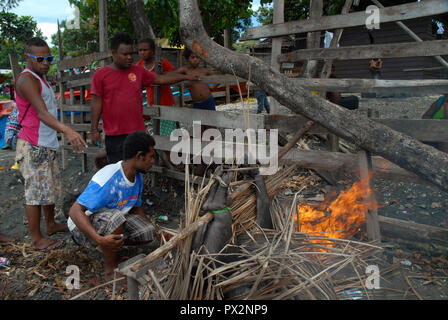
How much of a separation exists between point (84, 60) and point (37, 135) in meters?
2.70

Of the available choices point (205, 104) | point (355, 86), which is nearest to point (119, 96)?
point (205, 104)

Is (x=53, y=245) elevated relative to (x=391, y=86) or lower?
lower

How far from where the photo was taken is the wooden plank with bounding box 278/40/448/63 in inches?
111

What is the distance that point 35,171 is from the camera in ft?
11.7

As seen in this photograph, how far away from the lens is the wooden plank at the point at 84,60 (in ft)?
17.9

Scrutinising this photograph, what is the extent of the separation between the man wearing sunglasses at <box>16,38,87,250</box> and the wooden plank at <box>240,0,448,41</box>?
231 cm

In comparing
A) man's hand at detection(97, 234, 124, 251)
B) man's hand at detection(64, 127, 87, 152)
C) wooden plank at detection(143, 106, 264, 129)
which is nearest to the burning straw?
man's hand at detection(97, 234, 124, 251)

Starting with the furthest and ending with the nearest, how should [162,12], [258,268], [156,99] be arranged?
[162,12], [156,99], [258,268]

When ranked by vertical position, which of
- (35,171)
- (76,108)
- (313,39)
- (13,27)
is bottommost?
(35,171)

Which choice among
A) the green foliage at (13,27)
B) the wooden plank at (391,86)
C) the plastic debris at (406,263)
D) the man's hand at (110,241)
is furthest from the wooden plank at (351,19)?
the green foliage at (13,27)

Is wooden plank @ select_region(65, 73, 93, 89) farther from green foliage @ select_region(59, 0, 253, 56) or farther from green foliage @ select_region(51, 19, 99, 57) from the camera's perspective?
green foliage @ select_region(51, 19, 99, 57)

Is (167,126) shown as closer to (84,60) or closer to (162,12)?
(84,60)

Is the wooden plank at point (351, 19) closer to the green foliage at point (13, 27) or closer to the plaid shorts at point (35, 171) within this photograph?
the plaid shorts at point (35, 171)
